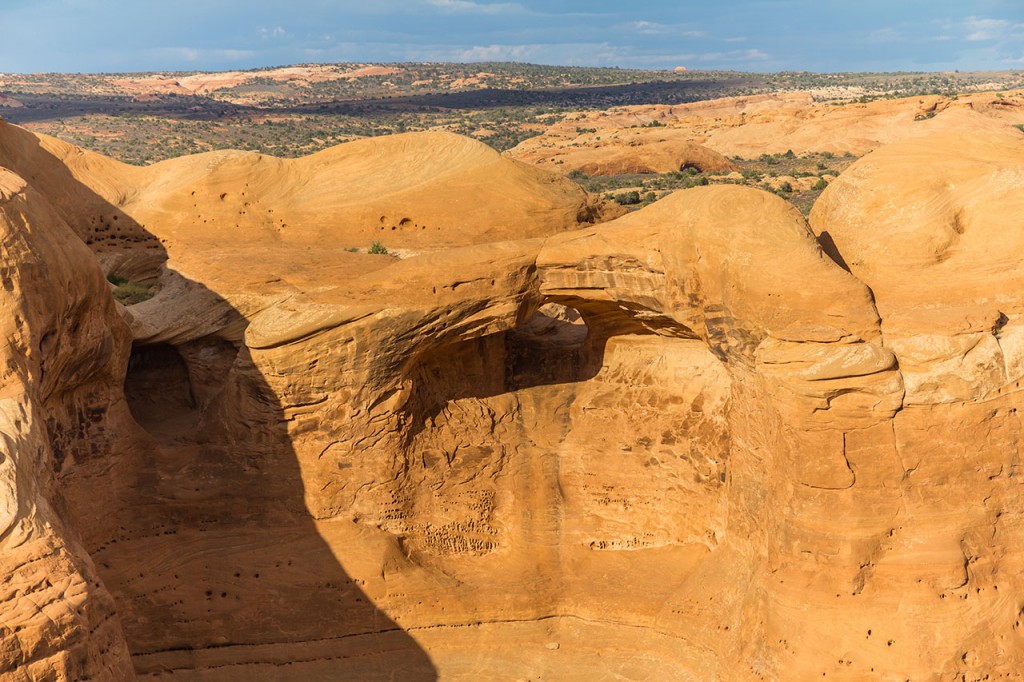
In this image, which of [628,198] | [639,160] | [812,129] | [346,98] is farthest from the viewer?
[346,98]

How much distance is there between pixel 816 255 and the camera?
35.2 feet

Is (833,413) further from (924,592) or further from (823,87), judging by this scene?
(823,87)

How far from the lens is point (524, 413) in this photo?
14133 millimetres

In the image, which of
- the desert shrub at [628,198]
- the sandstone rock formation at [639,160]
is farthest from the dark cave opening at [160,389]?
the sandstone rock formation at [639,160]

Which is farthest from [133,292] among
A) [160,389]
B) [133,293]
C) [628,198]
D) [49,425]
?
[628,198]

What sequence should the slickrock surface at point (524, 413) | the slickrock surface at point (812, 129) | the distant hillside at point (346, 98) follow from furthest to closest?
the distant hillside at point (346, 98) → the slickrock surface at point (812, 129) → the slickrock surface at point (524, 413)

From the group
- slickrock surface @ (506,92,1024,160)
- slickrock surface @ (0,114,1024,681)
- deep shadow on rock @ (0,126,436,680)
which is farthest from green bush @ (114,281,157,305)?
slickrock surface @ (506,92,1024,160)

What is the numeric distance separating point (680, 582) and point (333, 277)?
6.59m

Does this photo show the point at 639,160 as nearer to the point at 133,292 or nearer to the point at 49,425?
the point at 133,292

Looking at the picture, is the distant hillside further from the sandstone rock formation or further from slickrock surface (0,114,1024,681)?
slickrock surface (0,114,1024,681)

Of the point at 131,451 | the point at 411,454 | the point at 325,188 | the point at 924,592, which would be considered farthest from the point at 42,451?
the point at 924,592

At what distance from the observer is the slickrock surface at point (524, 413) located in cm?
1051

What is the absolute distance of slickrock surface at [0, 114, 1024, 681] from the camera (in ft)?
34.5

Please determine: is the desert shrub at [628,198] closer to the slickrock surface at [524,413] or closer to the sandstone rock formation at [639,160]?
the sandstone rock formation at [639,160]
